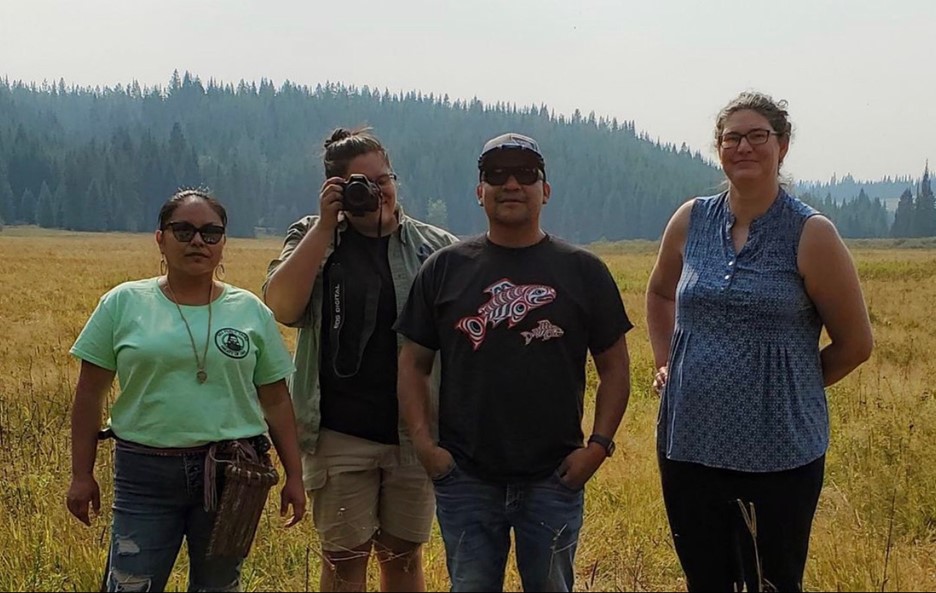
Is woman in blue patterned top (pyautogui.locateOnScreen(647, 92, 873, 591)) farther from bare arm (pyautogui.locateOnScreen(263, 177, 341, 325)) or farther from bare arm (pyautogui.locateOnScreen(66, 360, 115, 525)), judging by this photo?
bare arm (pyautogui.locateOnScreen(66, 360, 115, 525))

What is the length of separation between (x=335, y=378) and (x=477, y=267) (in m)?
0.76

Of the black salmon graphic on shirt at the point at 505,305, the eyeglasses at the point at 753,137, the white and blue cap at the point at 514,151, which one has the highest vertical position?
the eyeglasses at the point at 753,137

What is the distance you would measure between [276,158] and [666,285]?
13520cm

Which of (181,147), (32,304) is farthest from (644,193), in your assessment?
(32,304)

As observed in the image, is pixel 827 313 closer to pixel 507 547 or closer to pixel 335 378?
pixel 507 547

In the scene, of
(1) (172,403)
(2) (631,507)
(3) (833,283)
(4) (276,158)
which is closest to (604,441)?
(3) (833,283)

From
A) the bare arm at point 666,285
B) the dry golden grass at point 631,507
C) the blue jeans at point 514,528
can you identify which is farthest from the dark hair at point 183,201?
the bare arm at point 666,285

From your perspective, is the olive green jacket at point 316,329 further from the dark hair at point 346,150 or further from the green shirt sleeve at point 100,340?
the green shirt sleeve at point 100,340

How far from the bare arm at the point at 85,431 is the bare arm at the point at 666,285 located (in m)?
1.99

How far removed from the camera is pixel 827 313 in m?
2.73

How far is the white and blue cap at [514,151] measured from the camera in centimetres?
281

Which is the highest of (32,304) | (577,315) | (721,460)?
(577,315)

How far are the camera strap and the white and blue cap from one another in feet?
2.12

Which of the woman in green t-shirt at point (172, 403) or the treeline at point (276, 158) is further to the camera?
the treeline at point (276, 158)
